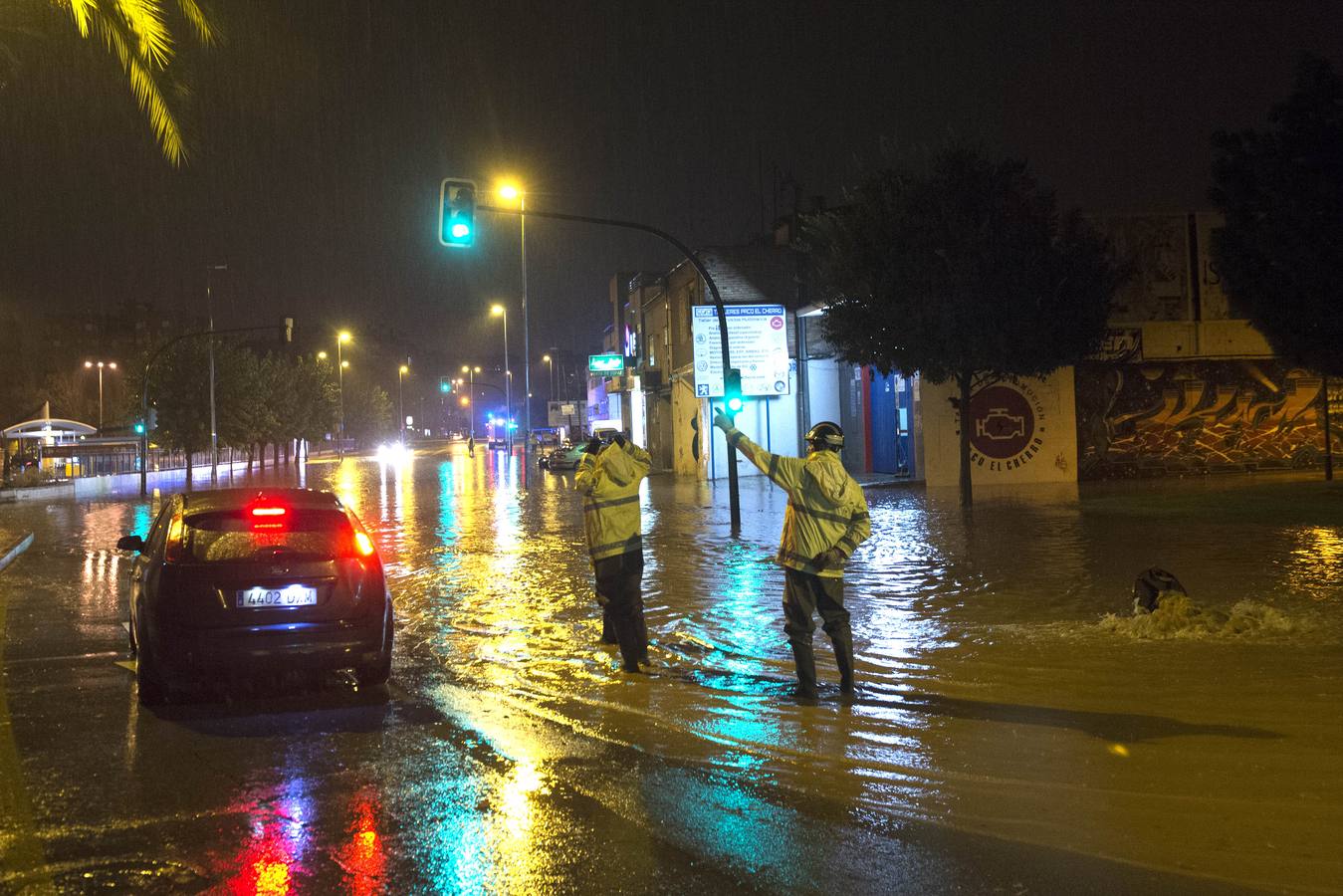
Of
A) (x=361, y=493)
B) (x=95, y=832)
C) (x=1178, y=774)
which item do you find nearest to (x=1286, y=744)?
(x=1178, y=774)

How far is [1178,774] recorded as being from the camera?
5805mm

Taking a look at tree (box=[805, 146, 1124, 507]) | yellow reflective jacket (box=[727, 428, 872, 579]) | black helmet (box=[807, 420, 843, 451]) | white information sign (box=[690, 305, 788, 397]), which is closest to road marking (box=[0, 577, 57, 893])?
yellow reflective jacket (box=[727, 428, 872, 579])

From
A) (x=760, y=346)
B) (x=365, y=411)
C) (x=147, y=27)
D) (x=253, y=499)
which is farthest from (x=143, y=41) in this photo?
(x=365, y=411)

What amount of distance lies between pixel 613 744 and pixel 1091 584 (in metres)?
7.57

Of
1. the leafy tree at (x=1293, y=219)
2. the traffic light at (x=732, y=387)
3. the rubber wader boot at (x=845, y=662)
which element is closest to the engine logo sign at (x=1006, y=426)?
the leafy tree at (x=1293, y=219)

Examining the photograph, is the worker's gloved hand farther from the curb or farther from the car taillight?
the curb

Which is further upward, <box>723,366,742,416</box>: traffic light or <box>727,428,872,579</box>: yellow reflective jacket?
<box>723,366,742,416</box>: traffic light

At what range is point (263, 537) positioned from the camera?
8.07 metres

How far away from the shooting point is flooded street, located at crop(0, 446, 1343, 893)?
15.7ft

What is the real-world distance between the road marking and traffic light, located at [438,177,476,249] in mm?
11776

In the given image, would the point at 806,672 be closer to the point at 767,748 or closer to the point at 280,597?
the point at 767,748

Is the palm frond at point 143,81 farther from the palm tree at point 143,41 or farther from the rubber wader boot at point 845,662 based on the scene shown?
the rubber wader boot at point 845,662

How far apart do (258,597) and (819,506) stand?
3.68 m

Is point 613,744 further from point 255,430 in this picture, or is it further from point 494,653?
point 255,430
